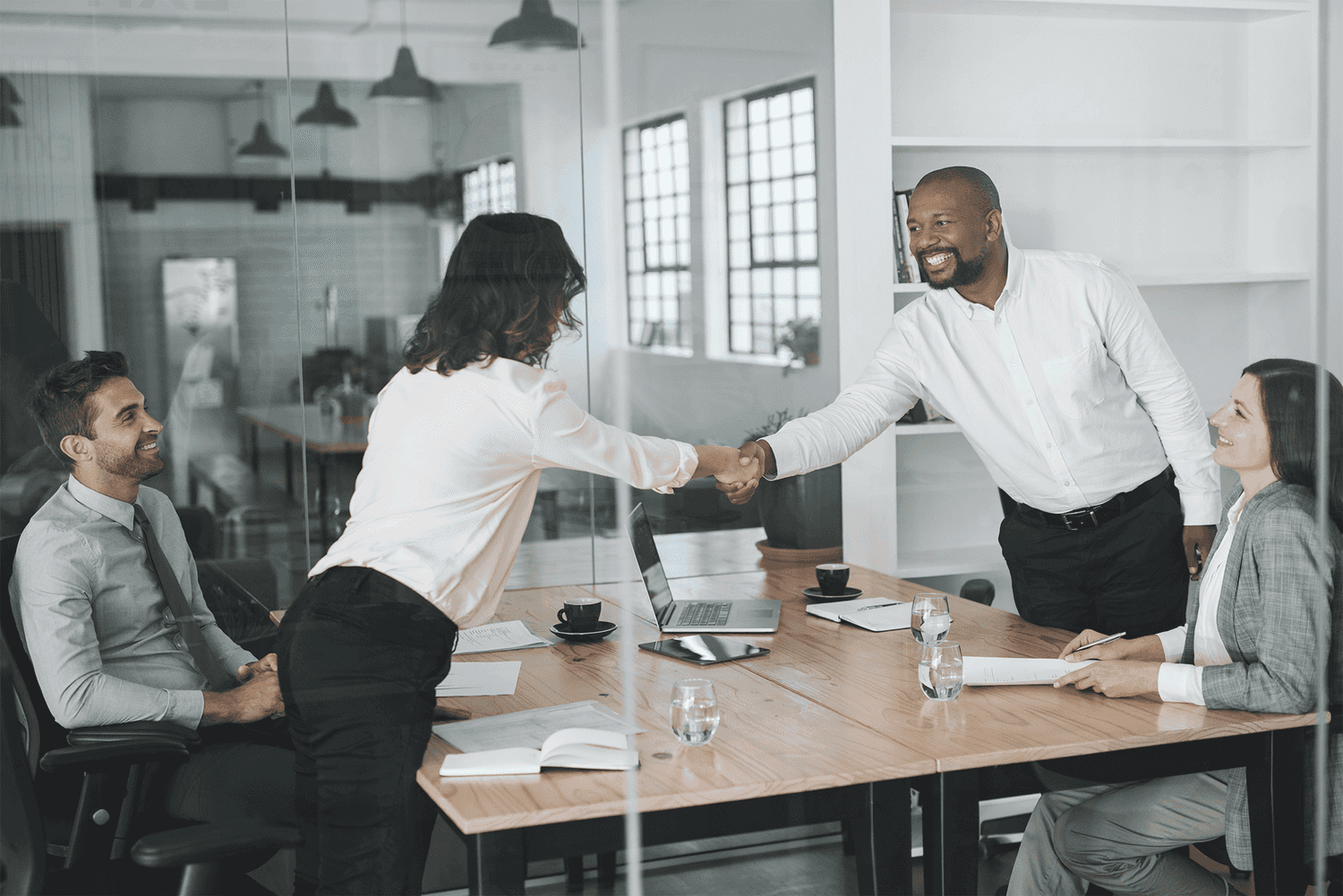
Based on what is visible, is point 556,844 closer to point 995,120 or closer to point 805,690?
point 805,690

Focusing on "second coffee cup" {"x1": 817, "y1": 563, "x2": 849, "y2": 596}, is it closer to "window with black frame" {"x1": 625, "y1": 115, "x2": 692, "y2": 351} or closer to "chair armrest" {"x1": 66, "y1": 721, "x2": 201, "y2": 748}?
"window with black frame" {"x1": 625, "y1": 115, "x2": 692, "y2": 351}

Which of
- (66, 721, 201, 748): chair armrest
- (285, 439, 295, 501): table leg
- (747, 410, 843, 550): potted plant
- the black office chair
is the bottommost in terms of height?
the black office chair

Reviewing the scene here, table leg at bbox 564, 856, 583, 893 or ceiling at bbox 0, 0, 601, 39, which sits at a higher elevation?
ceiling at bbox 0, 0, 601, 39

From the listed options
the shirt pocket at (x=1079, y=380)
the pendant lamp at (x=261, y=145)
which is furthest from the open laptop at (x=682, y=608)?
the pendant lamp at (x=261, y=145)

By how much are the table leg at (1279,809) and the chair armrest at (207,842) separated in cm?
154

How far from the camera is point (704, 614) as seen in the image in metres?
2.72

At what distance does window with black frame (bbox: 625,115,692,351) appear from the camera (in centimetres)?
266

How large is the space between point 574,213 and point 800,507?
118 centimetres

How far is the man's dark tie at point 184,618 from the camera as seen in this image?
229 centimetres

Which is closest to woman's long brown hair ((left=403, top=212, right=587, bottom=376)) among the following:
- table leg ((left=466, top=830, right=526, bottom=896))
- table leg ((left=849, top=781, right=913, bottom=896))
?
table leg ((left=466, top=830, right=526, bottom=896))

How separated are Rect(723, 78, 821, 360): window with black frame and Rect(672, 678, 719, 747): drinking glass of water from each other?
1392 millimetres

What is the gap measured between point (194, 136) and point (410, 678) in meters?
1.16

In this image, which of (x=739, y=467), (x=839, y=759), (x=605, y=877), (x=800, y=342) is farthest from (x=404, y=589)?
(x=800, y=342)

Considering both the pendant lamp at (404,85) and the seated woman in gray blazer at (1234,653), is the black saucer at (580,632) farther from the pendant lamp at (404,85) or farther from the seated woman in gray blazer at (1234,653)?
the pendant lamp at (404,85)
